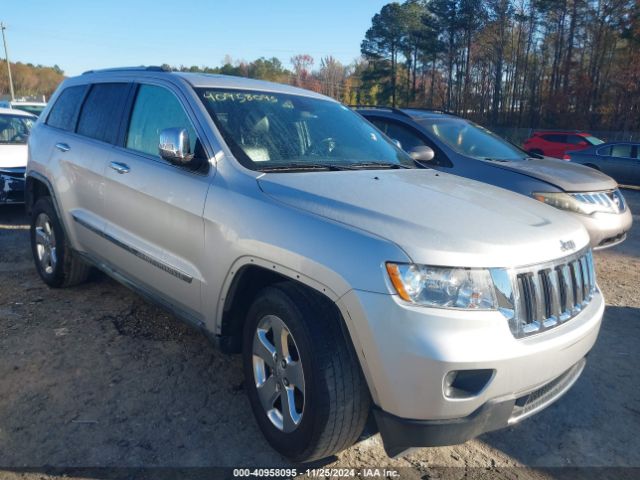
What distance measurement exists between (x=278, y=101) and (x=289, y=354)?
6.09ft

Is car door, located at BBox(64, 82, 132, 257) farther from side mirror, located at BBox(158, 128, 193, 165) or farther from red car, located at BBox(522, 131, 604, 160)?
red car, located at BBox(522, 131, 604, 160)

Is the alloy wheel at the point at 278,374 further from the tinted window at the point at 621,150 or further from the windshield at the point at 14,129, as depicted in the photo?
the tinted window at the point at 621,150

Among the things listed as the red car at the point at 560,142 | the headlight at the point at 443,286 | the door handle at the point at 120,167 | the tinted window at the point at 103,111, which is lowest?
the red car at the point at 560,142

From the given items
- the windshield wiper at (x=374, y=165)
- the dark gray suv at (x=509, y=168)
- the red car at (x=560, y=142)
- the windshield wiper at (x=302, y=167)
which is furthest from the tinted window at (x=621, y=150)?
the windshield wiper at (x=302, y=167)

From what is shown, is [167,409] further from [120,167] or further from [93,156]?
[93,156]

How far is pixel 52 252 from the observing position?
4637 mm

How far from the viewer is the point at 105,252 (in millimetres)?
3816

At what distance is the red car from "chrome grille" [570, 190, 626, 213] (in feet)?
45.1

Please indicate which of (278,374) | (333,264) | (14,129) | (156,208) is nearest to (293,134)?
(156,208)

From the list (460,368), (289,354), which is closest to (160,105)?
(289,354)

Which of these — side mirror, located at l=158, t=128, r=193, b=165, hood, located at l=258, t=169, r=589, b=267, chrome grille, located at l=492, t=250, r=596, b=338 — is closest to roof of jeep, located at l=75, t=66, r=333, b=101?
side mirror, located at l=158, t=128, r=193, b=165

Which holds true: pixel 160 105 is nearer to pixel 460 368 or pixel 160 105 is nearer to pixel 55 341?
pixel 55 341

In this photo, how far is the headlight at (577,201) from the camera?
5.30 metres

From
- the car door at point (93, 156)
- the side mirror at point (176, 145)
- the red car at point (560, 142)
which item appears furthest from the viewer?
the red car at point (560, 142)
